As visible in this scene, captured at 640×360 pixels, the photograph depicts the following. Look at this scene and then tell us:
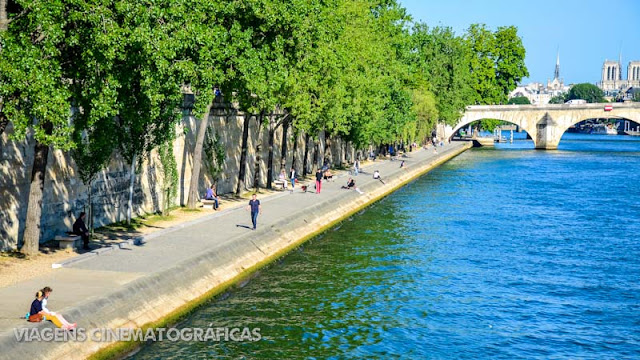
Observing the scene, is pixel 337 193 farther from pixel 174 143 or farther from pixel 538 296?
pixel 538 296

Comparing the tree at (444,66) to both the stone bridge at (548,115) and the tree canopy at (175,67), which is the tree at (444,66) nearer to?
the stone bridge at (548,115)

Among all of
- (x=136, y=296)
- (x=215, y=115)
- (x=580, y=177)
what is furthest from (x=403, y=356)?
(x=580, y=177)

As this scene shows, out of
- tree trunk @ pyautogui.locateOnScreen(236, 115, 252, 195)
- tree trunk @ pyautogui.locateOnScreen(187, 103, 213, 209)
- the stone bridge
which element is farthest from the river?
the stone bridge

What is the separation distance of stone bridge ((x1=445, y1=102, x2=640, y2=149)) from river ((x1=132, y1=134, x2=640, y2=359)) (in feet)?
260

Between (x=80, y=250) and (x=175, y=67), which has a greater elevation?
(x=175, y=67)

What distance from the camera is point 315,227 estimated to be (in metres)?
44.8

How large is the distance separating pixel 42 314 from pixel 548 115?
125 metres

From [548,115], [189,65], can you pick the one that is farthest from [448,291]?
[548,115]

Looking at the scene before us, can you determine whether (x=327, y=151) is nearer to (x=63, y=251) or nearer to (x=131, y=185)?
(x=131, y=185)

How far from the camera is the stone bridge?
133m

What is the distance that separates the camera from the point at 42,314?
20906mm

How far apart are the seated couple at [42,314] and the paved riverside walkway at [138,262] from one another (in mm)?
272

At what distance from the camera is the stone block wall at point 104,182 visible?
3006 cm

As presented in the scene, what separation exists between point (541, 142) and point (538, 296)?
10960cm
